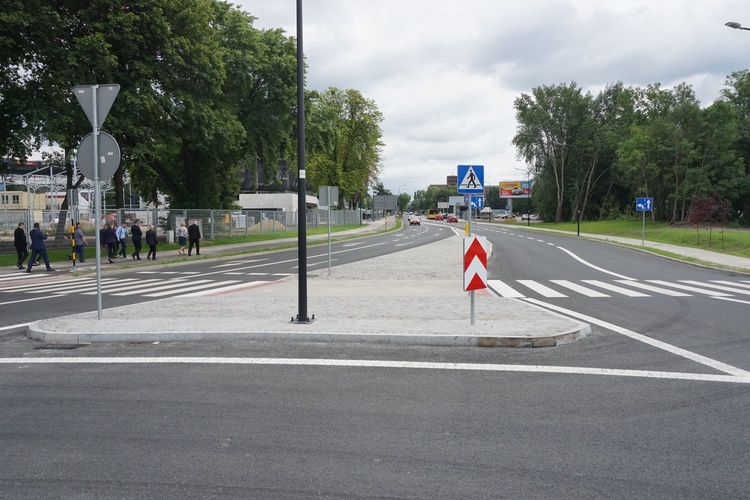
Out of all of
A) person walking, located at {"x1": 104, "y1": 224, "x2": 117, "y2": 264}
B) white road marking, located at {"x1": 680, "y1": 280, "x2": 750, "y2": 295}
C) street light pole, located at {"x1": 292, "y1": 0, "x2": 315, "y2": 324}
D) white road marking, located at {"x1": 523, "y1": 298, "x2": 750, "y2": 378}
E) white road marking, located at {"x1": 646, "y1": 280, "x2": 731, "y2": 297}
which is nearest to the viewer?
white road marking, located at {"x1": 523, "y1": 298, "x2": 750, "y2": 378}

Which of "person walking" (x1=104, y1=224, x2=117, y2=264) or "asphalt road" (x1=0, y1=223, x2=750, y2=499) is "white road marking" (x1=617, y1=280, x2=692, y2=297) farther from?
"person walking" (x1=104, y1=224, x2=117, y2=264)

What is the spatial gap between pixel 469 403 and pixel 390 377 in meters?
1.12

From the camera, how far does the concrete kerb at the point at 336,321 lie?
25.5 ft

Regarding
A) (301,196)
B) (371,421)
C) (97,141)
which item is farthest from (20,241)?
(371,421)

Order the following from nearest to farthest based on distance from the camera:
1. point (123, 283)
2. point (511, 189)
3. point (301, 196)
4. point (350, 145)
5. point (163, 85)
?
point (301, 196) → point (123, 283) → point (163, 85) → point (350, 145) → point (511, 189)

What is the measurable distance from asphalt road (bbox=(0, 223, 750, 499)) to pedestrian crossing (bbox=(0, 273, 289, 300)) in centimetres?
614

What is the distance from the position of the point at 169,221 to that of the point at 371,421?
1278 inches

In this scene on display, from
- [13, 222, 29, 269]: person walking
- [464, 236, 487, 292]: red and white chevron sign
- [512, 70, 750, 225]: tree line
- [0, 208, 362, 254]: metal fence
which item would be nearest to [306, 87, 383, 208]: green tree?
[0, 208, 362, 254]: metal fence

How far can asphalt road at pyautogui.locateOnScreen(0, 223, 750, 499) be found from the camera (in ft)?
11.7

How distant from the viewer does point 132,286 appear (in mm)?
15469

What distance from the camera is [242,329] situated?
26.8 ft

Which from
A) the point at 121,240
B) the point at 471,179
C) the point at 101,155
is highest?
the point at 101,155

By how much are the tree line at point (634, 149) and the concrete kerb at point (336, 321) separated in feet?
89.8

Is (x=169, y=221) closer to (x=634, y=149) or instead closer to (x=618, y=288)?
(x=618, y=288)
